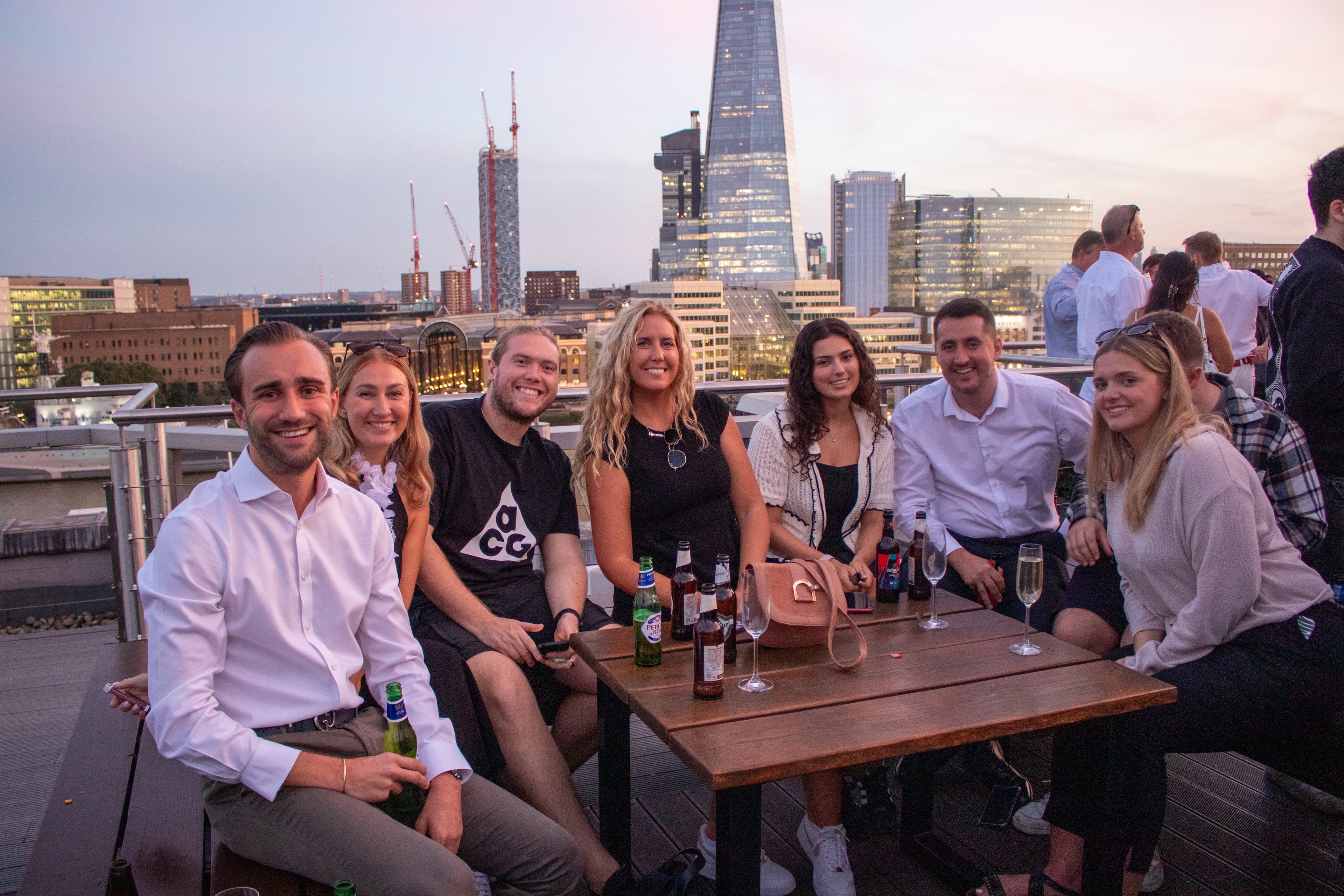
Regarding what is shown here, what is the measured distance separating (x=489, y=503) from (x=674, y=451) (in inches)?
22.1

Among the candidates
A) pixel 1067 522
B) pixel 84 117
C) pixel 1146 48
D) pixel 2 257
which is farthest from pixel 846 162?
pixel 1067 522

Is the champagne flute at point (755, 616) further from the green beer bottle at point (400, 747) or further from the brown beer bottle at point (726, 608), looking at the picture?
the green beer bottle at point (400, 747)

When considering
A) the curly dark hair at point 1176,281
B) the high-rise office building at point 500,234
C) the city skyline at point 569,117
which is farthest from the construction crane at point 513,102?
the curly dark hair at point 1176,281

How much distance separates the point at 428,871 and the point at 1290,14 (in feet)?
30.7

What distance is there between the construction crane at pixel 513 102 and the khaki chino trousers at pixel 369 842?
430 feet

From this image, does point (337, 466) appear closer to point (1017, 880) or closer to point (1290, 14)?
point (1017, 880)

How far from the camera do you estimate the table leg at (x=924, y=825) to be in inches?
78.7

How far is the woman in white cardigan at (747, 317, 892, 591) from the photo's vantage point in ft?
8.47

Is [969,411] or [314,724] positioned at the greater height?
[969,411]

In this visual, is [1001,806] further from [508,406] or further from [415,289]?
[415,289]

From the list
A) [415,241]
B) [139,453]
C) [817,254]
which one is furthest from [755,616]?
[415,241]

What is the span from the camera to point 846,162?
291 feet

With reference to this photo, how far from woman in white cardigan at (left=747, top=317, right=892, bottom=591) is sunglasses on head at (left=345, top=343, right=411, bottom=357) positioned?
1110 mm

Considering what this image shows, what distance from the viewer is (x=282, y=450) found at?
1477mm
